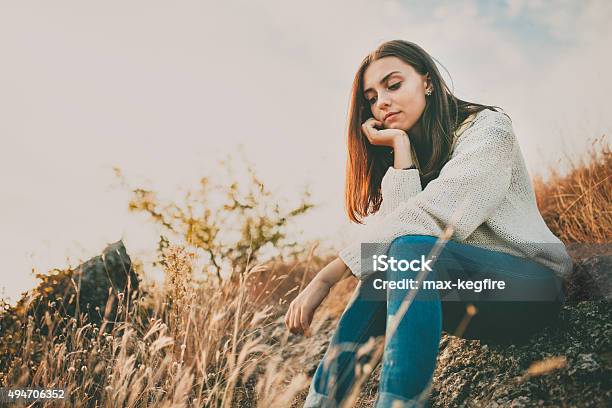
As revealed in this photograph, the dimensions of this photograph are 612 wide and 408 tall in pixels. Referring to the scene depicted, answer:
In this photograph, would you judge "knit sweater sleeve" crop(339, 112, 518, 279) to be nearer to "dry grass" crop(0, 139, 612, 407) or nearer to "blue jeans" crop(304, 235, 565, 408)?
"blue jeans" crop(304, 235, 565, 408)

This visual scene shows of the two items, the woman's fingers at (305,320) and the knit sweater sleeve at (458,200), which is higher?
the knit sweater sleeve at (458,200)

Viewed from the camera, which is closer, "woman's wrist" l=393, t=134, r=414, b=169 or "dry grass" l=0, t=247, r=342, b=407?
"woman's wrist" l=393, t=134, r=414, b=169

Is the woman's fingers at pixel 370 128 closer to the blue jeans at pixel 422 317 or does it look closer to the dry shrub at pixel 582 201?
the blue jeans at pixel 422 317

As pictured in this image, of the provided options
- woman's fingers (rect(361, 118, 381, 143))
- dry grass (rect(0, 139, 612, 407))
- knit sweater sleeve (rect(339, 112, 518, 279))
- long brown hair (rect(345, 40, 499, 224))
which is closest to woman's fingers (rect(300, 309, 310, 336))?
dry grass (rect(0, 139, 612, 407))

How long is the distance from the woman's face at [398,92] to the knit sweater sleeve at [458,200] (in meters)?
0.48

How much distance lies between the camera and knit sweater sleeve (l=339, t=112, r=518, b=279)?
1785 millimetres

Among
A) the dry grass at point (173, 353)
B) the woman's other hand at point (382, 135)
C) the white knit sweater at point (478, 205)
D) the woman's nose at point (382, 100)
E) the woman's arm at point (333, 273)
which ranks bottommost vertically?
the dry grass at point (173, 353)

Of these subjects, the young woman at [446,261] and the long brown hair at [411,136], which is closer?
the young woman at [446,261]

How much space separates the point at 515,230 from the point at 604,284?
23.1 inches

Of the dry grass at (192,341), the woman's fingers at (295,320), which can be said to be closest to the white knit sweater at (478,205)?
the woman's fingers at (295,320)

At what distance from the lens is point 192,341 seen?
310 centimetres

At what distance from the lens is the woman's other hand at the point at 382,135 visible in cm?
227

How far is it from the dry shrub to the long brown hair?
7.22 feet

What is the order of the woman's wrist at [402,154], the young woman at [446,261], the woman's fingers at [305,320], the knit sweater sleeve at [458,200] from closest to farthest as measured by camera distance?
the young woman at [446,261]
the knit sweater sleeve at [458,200]
the woman's fingers at [305,320]
the woman's wrist at [402,154]
